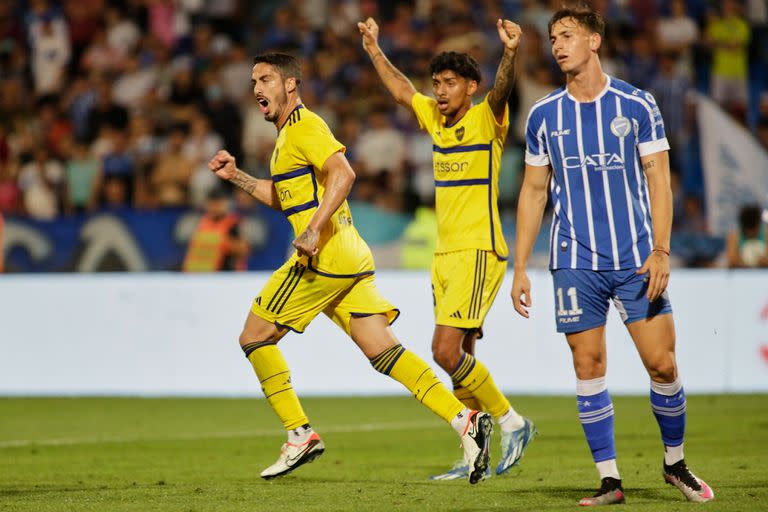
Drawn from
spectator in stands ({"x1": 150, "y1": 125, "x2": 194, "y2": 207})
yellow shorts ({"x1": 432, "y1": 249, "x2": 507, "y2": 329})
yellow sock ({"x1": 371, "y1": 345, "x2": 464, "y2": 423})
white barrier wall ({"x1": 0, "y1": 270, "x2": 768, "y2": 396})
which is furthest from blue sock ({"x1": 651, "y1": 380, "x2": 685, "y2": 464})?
spectator in stands ({"x1": 150, "y1": 125, "x2": 194, "y2": 207})

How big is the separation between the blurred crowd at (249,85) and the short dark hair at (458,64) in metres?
6.65

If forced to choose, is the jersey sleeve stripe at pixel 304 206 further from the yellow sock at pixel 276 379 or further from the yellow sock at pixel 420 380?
the yellow sock at pixel 420 380

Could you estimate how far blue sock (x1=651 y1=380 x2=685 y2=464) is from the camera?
20.5ft

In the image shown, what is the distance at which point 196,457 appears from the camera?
28.9ft

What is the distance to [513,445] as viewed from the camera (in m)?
7.70

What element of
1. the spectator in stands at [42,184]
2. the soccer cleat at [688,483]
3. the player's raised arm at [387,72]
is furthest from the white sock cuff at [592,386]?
the spectator in stands at [42,184]

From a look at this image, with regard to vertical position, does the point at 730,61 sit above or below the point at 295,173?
above

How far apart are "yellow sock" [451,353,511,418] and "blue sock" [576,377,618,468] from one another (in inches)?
58.4

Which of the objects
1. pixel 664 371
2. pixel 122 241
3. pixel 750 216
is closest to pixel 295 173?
pixel 664 371

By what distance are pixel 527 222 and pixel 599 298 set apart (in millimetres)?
532

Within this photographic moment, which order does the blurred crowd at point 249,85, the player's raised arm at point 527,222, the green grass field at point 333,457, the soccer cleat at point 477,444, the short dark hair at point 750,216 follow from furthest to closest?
1. the blurred crowd at point 249,85
2. the short dark hair at point 750,216
3. the soccer cleat at point 477,444
4. the green grass field at point 333,457
5. the player's raised arm at point 527,222

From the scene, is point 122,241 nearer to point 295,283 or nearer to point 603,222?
point 295,283

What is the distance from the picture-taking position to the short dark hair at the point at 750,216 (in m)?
13.5

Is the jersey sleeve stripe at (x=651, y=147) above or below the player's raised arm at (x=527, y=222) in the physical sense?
above
